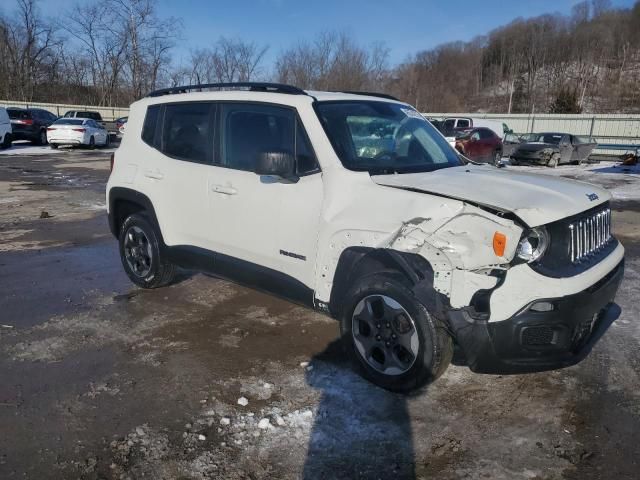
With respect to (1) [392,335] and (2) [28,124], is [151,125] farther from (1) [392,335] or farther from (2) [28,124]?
(2) [28,124]

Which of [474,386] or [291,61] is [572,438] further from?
[291,61]

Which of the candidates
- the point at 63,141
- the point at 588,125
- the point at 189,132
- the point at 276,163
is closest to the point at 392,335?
the point at 276,163

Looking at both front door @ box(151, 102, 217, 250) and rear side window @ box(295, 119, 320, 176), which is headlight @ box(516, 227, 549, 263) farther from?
front door @ box(151, 102, 217, 250)

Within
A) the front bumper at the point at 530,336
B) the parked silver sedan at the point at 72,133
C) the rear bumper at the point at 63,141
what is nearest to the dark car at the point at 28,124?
the parked silver sedan at the point at 72,133

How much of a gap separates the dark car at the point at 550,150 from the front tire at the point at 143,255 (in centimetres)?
2090

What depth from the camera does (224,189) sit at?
421 cm

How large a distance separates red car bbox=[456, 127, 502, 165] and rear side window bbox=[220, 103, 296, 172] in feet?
56.7

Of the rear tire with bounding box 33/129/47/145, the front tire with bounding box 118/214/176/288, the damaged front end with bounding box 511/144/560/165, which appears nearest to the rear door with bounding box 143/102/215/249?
the front tire with bounding box 118/214/176/288

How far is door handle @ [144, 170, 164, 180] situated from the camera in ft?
15.8

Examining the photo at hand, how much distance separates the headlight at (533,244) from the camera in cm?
296

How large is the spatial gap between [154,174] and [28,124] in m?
24.1

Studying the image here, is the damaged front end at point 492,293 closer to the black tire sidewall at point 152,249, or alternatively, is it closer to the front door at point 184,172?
the front door at point 184,172

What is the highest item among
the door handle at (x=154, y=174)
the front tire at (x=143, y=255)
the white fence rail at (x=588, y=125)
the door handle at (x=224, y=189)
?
the white fence rail at (x=588, y=125)

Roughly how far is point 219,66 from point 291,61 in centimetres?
747
